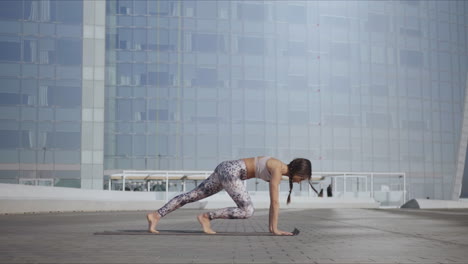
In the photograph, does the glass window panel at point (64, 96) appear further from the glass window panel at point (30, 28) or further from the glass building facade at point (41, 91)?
the glass window panel at point (30, 28)

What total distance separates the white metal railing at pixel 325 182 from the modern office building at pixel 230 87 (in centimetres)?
121

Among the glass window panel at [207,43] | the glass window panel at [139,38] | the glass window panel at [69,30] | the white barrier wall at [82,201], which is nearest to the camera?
the white barrier wall at [82,201]

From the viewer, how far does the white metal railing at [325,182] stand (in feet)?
166

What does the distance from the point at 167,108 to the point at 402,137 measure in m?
21.7

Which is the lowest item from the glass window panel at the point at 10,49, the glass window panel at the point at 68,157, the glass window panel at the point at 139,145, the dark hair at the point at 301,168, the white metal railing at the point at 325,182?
the white metal railing at the point at 325,182

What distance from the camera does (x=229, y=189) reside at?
1047cm

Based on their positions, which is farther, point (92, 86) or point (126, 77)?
point (126, 77)

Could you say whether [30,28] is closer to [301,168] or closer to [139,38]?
[139,38]

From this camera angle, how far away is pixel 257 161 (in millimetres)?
10461

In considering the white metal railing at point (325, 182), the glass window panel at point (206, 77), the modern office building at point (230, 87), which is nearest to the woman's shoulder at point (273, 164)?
the white metal railing at point (325, 182)

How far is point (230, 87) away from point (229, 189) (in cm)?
4933

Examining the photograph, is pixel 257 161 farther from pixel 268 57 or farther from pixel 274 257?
pixel 268 57

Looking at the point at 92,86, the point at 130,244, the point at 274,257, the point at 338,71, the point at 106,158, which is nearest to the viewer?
the point at 274,257

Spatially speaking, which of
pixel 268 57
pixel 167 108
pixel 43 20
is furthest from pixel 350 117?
pixel 43 20
